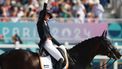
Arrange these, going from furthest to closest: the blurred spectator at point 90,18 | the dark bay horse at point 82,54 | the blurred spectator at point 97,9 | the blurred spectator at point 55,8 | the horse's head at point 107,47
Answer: the blurred spectator at point 97,9 → the blurred spectator at point 55,8 → the blurred spectator at point 90,18 → the horse's head at point 107,47 → the dark bay horse at point 82,54

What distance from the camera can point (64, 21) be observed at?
68.3 feet

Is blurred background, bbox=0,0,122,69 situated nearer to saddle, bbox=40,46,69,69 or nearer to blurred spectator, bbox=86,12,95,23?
blurred spectator, bbox=86,12,95,23

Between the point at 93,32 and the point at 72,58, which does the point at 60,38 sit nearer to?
the point at 93,32

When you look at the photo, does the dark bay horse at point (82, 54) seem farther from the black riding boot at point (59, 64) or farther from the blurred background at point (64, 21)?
the blurred background at point (64, 21)

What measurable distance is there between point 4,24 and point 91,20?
3.54 meters

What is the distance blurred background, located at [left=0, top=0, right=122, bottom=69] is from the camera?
19797mm

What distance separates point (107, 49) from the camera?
1194 centimetres

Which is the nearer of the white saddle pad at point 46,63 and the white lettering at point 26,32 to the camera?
the white saddle pad at point 46,63

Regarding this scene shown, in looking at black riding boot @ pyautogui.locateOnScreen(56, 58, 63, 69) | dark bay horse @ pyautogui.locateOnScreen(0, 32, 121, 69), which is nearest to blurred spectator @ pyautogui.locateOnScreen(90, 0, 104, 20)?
dark bay horse @ pyautogui.locateOnScreen(0, 32, 121, 69)

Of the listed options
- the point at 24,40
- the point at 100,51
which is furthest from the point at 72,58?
the point at 24,40

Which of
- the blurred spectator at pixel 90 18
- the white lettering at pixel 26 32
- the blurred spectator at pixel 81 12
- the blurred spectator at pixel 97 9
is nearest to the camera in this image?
the white lettering at pixel 26 32

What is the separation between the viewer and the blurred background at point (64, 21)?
65.0 ft

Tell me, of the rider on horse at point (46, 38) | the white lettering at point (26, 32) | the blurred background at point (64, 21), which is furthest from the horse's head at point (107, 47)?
the white lettering at point (26, 32)

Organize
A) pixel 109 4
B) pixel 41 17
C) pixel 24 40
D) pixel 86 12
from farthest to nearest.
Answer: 1. pixel 109 4
2. pixel 86 12
3. pixel 24 40
4. pixel 41 17
